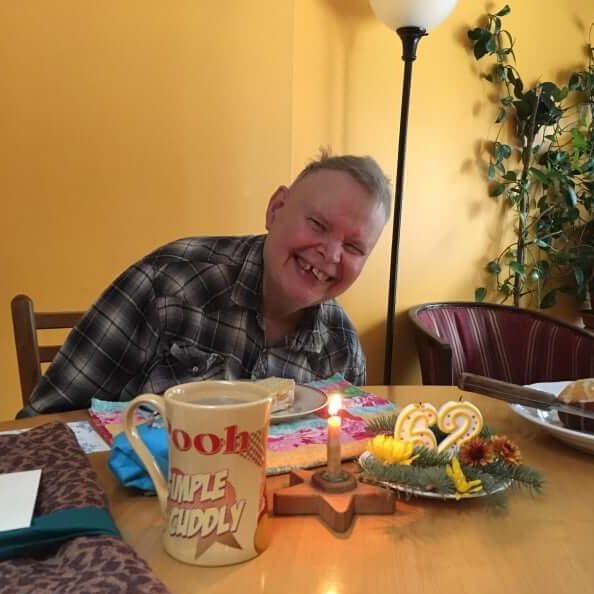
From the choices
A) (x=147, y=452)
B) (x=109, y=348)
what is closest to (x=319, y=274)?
(x=109, y=348)

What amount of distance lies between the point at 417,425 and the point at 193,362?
566 mm

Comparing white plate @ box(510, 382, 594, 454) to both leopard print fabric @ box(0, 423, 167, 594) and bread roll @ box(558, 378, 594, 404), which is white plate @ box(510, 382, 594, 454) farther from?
leopard print fabric @ box(0, 423, 167, 594)

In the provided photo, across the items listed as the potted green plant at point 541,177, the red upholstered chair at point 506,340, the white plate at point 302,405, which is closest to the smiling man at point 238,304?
the white plate at point 302,405

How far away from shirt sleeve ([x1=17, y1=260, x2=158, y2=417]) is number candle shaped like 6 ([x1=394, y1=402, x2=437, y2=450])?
624 millimetres

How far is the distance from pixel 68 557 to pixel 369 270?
2.07 m

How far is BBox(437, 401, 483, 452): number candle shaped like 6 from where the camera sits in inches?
31.1

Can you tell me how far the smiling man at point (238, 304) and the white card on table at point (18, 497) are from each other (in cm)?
48

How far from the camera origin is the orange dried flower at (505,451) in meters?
0.75

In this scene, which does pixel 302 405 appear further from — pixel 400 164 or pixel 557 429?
pixel 400 164

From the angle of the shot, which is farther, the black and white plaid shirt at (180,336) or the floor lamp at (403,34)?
the floor lamp at (403,34)

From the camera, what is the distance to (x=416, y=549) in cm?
61

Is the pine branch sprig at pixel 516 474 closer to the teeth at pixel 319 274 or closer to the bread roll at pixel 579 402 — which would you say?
the bread roll at pixel 579 402

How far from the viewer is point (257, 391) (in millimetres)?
616

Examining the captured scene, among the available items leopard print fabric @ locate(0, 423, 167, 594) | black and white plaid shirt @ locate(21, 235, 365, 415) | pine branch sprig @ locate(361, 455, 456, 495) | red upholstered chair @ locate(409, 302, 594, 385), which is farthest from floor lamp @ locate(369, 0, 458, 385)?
leopard print fabric @ locate(0, 423, 167, 594)
